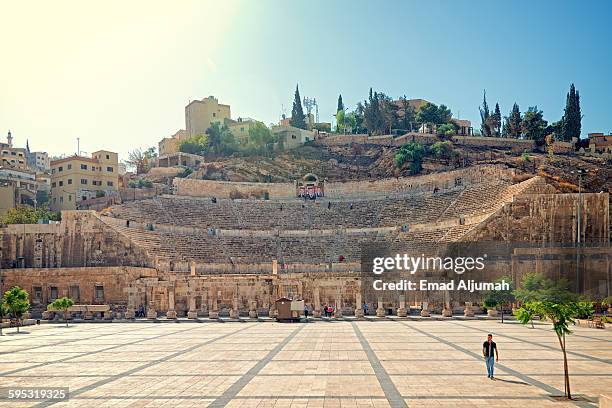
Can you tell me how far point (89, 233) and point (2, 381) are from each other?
29967mm

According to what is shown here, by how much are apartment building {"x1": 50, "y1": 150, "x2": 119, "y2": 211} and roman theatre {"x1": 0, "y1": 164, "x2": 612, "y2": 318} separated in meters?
10.6

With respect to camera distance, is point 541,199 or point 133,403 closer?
point 133,403

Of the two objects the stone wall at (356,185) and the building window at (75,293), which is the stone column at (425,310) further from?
the building window at (75,293)

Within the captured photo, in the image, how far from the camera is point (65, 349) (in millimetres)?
23156

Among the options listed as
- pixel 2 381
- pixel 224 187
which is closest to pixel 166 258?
pixel 224 187

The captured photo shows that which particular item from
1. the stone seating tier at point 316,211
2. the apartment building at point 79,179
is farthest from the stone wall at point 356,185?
the apartment building at point 79,179

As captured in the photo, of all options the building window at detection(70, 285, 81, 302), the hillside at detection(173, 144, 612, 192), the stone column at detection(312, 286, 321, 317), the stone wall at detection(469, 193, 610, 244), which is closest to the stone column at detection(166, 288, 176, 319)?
the building window at detection(70, 285, 81, 302)

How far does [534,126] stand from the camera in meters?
86.3

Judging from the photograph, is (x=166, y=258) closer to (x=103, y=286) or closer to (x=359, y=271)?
(x=103, y=286)

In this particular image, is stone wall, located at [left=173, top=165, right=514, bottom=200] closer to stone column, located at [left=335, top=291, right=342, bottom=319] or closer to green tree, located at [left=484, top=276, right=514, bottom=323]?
green tree, located at [left=484, top=276, right=514, bottom=323]

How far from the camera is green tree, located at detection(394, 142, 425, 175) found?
7425 cm

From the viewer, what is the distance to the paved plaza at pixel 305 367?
1360cm

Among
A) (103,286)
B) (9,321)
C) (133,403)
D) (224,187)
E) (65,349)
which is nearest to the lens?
(133,403)

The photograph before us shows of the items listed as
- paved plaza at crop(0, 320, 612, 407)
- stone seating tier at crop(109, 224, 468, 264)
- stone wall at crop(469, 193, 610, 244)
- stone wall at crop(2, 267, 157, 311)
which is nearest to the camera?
paved plaza at crop(0, 320, 612, 407)
